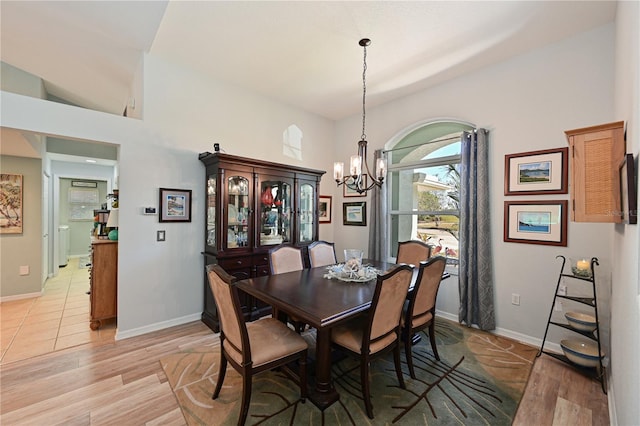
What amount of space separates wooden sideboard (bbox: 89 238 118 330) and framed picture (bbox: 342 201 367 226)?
11.3 ft

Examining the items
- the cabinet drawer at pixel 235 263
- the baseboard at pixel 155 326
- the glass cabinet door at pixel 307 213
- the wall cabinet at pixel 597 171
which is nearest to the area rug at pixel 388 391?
the baseboard at pixel 155 326

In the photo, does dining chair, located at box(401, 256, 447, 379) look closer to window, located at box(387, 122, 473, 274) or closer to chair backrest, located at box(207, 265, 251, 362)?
chair backrest, located at box(207, 265, 251, 362)

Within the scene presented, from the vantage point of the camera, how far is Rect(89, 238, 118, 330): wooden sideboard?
312cm

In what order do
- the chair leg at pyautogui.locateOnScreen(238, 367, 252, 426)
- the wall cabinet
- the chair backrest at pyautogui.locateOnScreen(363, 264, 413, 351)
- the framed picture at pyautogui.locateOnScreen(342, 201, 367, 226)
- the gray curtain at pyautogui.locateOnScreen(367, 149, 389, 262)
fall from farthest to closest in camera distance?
1. the framed picture at pyautogui.locateOnScreen(342, 201, 367, 226)
2. the gray curtain at pyautogui.locateOnScreen(367, 149, 389, 262)
3. the chair backrest at pyautogui.locateOnScreen(363, 264, 413, 351)
4. the chair leg at pyautogui.locateOnScreen(238, 367, 252, 426)
5. the wall cabinet

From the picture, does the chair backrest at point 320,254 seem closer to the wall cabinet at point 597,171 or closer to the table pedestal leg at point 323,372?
the table pedestal leg at point 323,372

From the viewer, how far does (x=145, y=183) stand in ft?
10.1

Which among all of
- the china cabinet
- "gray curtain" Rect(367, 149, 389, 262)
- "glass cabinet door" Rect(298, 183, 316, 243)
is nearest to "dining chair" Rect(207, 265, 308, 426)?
the china cabinet

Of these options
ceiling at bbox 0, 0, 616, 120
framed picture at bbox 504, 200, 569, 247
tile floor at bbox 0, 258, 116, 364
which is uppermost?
ceiling at bbox 0, 0, 616, 120

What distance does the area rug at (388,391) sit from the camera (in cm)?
181

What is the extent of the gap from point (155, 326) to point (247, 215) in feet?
5.54

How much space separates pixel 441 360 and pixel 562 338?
1.33 m

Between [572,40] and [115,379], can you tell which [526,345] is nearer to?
[572,40]

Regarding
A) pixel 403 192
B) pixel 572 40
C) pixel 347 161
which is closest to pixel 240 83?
pixel 347 161

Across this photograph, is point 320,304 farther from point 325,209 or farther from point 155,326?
point 325,209
